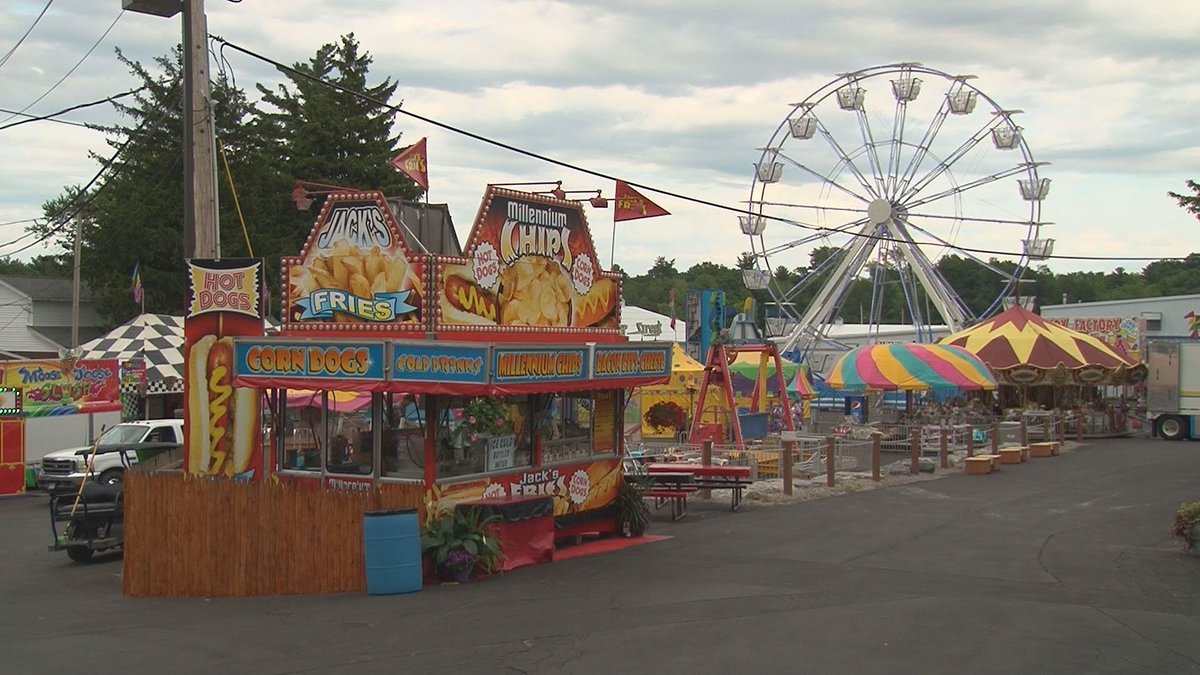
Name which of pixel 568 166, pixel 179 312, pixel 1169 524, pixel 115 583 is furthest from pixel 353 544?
pixel 179 312

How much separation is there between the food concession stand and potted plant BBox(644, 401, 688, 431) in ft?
57.7

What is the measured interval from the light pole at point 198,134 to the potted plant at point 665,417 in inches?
809

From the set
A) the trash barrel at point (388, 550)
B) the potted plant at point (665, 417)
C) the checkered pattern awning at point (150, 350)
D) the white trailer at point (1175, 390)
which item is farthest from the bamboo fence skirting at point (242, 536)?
the white trailer at point (1175, 390)

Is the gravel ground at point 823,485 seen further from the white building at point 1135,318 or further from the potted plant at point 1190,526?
the white building at point 1135,318

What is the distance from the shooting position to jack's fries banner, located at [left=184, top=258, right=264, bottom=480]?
14570mm

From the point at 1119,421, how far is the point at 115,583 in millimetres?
36701

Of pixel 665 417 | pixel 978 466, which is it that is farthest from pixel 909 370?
pixel 665 417

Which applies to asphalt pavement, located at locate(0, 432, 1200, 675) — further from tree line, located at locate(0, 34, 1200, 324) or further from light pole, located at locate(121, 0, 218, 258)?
tree line, located at locate(0, 34, 1200, 324)

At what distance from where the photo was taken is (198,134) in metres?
14.9

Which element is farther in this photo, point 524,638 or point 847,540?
point 847,540

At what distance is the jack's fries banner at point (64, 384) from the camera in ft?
93.7

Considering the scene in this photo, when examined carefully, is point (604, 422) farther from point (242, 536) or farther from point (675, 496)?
point (242, 536)

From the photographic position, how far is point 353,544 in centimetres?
1289

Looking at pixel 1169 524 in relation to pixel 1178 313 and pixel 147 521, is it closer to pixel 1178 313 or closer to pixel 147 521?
pixel 147 521
